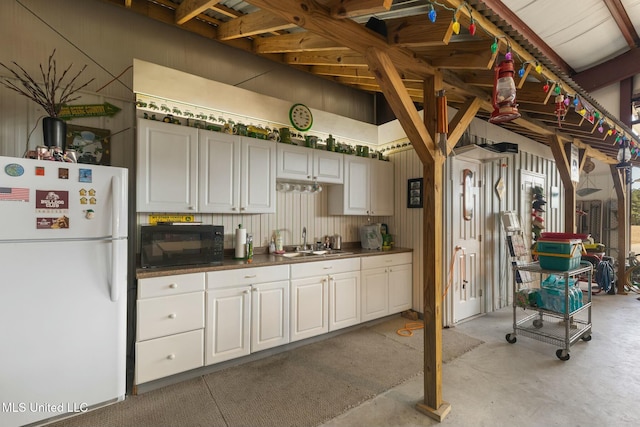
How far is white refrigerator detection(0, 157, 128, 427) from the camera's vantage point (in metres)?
1.78

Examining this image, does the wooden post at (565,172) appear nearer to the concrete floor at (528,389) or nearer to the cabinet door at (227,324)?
the concrete floor at (528,389)

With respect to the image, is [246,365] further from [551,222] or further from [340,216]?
[551,222]

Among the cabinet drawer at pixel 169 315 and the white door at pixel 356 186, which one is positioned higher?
the white door at pixel 356 186

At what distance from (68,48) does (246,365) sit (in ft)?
10.7

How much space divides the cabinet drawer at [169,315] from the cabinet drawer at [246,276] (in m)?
0.15

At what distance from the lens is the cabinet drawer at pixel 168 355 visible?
7.32 ft

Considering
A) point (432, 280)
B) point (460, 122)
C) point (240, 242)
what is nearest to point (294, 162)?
point (240, 242)

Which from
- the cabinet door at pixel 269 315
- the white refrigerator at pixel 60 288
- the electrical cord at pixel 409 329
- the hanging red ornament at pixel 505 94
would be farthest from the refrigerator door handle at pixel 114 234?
the electrical cord at pixel 409 329

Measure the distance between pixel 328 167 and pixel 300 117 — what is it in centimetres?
71

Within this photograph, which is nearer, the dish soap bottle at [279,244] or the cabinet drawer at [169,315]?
the cabinet drawer at [169,315]

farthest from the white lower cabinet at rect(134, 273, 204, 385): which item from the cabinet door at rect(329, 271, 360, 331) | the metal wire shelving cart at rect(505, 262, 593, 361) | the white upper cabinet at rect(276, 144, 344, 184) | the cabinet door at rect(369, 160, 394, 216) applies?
the metal wire shelving cart at rect(505, 262, 593, 361)

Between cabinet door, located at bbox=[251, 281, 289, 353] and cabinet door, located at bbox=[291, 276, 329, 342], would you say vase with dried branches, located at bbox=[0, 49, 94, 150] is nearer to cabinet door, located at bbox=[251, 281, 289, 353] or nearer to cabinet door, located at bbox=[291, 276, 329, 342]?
cabinet door, located at bbox=[251, 281, 289, 353]

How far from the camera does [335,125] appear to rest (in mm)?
3992

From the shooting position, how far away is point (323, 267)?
3.20 metres
